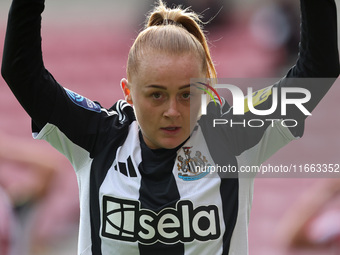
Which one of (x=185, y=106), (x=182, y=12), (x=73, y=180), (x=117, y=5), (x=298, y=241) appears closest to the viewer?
(x=185, y=106)

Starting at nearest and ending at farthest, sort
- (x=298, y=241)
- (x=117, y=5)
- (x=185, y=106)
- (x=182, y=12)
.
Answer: (x=185, y=106) → (x=182, y=12) → (x=298, y=241) → (x=117, y=5)

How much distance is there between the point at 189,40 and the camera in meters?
1.59

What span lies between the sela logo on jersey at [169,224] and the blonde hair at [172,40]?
1.21 feet

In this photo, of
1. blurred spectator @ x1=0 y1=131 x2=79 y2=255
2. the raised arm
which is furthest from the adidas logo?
blurred spectator @ x1=0 y1=131 x2=79 y2=255

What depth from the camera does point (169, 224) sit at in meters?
1.57

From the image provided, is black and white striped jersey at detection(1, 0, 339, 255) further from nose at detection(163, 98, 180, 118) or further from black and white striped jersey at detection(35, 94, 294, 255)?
nose at detection(163, 98, 180, 118)

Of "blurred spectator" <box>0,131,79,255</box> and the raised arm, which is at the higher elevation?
the raised arm

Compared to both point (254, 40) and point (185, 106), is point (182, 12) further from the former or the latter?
point (254, 40)

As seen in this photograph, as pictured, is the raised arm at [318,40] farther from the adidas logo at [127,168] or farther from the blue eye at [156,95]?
the adidas logo at [127,168]

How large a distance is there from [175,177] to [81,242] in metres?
0.32

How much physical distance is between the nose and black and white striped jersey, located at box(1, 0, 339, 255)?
133 mm

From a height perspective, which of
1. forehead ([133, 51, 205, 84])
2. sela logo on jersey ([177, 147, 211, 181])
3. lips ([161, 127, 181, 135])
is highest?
forehead ([133, 51, 205, 84])

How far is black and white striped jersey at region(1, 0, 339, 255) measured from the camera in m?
1.51

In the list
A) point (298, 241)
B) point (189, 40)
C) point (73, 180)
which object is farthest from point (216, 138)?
point (73, 180)
